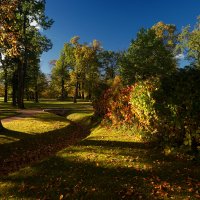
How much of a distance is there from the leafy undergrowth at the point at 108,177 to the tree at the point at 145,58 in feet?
118

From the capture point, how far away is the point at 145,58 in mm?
48219

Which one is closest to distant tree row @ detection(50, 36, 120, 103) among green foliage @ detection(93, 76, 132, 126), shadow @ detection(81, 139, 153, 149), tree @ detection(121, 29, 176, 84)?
tree @ detection(121, 29, 176, 84)

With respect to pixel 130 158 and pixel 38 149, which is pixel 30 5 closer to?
pixel 38 149

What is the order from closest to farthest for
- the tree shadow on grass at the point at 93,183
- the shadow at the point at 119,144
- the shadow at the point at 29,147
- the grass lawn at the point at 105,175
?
the tree shadow on grass at the point at 93,183 → the grass lawn at the point at 105,175 → the shadow at the point at 29,147 → the shadow at the point at 119,144

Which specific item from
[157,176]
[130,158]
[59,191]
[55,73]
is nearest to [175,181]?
[157,176]

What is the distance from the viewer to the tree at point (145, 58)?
4672 centimetres

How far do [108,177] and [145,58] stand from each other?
136 feet

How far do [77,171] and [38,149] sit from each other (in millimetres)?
6545

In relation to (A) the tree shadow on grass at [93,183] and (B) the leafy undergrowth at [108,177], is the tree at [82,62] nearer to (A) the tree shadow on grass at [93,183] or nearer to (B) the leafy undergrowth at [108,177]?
(B) the leafy undergrowth at [108,177]

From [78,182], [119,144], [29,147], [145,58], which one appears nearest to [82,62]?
[145,58]

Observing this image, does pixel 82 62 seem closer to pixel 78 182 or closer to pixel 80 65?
pixel 80 65

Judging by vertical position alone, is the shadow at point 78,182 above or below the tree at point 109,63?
below

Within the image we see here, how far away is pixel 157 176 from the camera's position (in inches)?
346

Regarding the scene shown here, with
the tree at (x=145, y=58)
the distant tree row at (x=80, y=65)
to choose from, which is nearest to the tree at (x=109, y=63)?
the distant tree row at (x=80, y=65)
